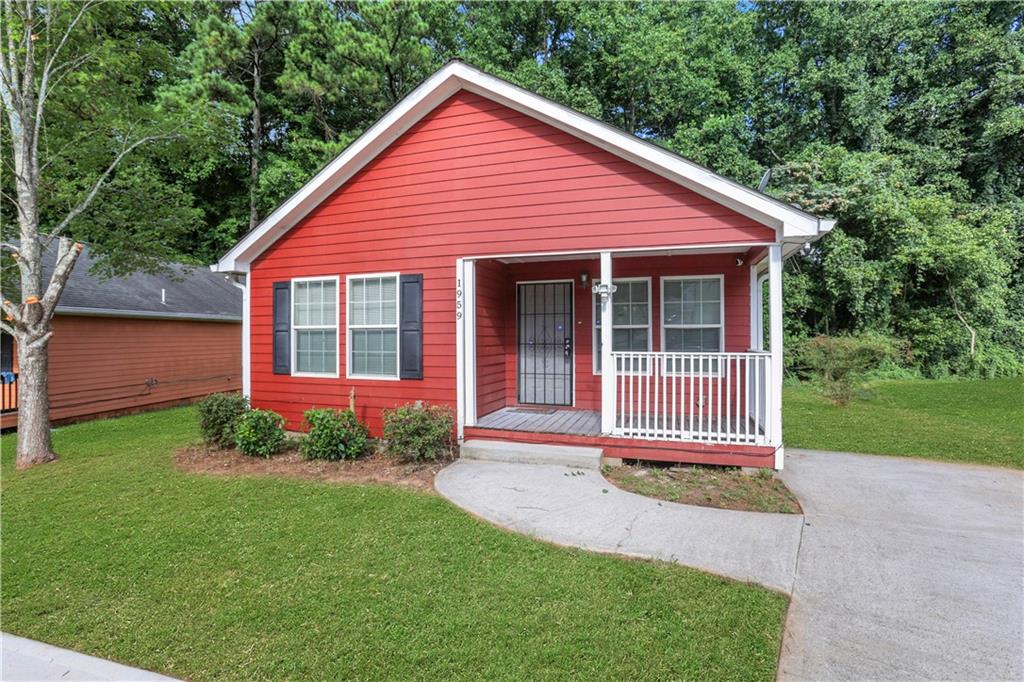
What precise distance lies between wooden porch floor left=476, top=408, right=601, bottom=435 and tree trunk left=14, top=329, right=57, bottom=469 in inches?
251

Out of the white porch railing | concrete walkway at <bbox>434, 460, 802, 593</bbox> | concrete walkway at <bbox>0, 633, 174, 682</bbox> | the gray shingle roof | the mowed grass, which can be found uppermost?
the gray shingle roof

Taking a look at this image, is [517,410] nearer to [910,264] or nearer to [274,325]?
[274,325]

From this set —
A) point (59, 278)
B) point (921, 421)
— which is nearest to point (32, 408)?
point (59, 278)

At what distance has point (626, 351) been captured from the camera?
7.09 meters

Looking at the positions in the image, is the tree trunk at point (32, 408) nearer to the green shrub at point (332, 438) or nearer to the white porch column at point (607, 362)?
the green shrub at point (332, 438)

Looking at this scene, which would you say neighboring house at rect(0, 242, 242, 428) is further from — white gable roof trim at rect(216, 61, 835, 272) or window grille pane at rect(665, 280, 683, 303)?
window grille pane at rect(665, 280, 683, 303)

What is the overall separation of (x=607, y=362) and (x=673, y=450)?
4.28ft

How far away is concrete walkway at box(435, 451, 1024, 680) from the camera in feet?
8.39

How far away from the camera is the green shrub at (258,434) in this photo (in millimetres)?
6602

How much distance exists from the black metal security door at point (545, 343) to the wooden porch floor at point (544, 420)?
33cm

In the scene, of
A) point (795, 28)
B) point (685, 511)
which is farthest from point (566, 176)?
point (795, 28)

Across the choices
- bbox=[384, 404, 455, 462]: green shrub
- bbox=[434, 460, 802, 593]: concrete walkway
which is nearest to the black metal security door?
bbox=[384, 404, 455, 462]: green shrub

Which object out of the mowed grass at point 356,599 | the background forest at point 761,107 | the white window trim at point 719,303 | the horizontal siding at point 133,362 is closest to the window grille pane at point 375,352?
the mowed grass at point 356,599

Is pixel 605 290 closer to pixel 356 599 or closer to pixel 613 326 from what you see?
pixel 613 326
